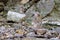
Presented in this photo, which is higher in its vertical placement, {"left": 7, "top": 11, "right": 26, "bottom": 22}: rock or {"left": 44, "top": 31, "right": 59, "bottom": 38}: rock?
{"left": 7, "top": 11, "right": 26, "bottom": 22}: rock

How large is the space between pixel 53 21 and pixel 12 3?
1.05 metres

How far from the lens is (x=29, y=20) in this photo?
3939mm

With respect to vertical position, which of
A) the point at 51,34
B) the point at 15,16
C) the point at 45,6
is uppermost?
the point at 45,6

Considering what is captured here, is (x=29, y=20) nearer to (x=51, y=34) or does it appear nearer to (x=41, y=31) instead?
(x=41, y=31)

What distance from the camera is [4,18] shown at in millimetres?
4074

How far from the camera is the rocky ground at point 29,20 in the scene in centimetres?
320

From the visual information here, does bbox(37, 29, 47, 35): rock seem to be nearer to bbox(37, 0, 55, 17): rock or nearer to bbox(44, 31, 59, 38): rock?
bbox(44, 31, 59, 38): rock

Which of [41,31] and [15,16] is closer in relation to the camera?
[41,31]

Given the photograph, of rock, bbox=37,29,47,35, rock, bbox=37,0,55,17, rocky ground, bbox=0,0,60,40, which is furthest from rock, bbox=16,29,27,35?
rock, bbox=37,0,55,17

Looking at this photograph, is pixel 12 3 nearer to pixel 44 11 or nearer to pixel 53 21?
pixel 44 11

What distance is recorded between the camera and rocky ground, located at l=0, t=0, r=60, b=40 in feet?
10.5

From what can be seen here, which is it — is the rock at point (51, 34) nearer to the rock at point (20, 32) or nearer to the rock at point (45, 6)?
the rock at point (20, 32)

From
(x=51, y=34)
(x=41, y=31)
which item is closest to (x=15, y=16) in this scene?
(x=41, y=31)

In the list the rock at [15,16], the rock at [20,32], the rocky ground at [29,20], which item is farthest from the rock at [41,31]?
the rock at [15,16]
